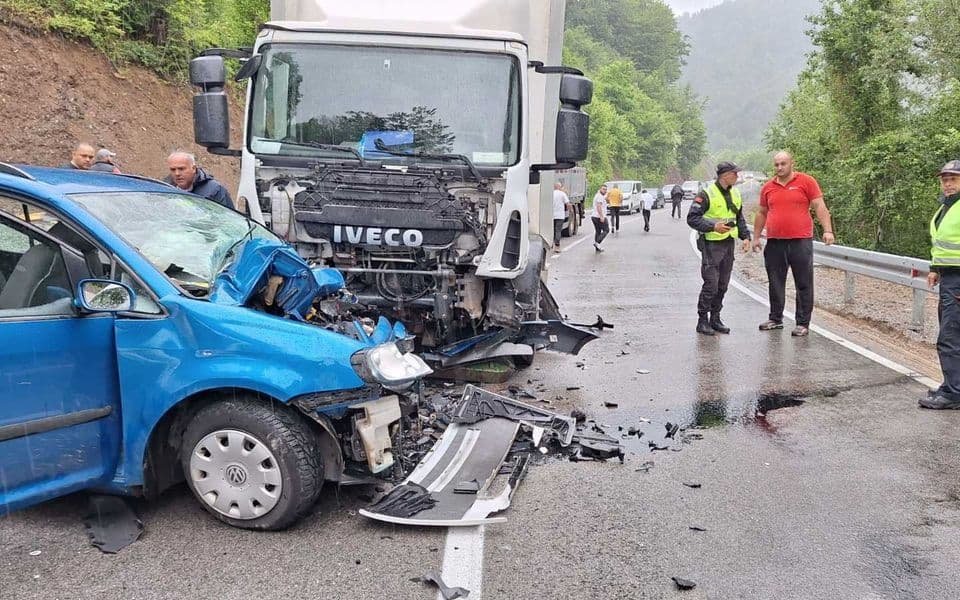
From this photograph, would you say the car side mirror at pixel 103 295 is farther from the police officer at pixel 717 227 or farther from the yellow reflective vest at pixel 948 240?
the police officer at pixel 717 227

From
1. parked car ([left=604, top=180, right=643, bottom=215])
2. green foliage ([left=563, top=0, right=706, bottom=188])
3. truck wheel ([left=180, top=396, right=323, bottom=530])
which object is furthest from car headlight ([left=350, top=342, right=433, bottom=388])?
green foliage ([left=563, top=0, right=706, bottom=188])

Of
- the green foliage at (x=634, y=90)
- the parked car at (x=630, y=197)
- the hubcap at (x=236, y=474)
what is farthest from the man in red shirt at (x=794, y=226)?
the green foliage at (x=634, y=90)

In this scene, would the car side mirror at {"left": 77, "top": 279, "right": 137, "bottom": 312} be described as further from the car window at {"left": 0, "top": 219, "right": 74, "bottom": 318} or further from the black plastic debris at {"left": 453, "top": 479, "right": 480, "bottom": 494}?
the black plastic debris at {"left": 453, "top": 479, "right": 480, "bottom": 494}

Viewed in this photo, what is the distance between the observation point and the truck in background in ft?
82.7

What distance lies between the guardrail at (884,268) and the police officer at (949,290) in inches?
60.3

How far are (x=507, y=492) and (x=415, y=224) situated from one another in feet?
8.11

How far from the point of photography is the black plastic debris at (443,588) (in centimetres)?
343

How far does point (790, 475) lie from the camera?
5.01 m

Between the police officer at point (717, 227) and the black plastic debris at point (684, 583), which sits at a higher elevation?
the police officer at point (717, 227)

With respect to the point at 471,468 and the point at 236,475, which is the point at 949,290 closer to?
the point at 471,468

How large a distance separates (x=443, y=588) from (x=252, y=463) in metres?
1.12

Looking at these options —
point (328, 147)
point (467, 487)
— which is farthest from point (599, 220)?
point (467, 487)

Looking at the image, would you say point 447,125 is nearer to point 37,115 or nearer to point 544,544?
point 544,544

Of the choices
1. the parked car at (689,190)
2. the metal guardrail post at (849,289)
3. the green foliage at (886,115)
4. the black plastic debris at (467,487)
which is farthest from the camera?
the parked car at (689,190)
